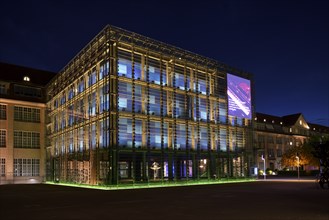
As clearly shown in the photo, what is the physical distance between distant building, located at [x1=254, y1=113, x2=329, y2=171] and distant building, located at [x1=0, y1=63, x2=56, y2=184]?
49016 mm

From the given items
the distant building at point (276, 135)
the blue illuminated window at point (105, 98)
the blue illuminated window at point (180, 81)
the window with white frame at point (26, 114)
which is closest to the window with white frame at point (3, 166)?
the window with white frame at point (26, 114)

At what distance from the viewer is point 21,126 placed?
58156mm

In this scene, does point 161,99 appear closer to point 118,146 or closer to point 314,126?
point 118,146

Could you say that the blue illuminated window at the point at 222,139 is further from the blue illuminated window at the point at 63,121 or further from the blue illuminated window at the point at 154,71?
the blue illuminated window at the point at 63,121

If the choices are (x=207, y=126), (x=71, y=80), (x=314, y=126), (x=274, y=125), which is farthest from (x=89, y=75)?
(x=314, y=126)

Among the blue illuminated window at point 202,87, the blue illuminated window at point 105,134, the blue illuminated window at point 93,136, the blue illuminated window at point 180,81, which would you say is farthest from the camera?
the blue illuminated window at point 202,87

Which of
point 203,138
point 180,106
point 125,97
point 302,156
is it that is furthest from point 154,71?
point 302,156

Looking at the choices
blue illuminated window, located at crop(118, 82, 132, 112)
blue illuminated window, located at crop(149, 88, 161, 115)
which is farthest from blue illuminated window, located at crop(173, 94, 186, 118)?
blue illuminated window, located at crop(118, 82, 132, 112)

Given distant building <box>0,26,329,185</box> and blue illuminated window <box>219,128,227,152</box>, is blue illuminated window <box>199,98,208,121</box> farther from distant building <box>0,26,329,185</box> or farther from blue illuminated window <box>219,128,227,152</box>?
blue illuminated window <box>219,128,227,152</box>

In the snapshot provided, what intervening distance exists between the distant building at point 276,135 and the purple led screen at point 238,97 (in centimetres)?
3008

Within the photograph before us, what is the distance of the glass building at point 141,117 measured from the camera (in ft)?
138

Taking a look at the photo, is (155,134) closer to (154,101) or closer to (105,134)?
(154,101)

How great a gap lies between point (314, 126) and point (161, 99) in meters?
94.0

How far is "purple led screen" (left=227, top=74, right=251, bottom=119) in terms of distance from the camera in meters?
55.1
